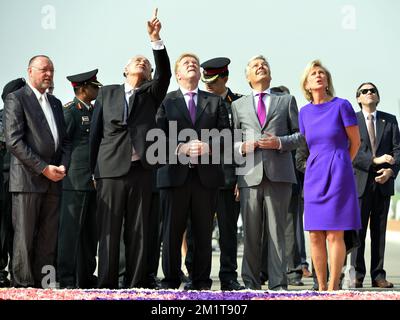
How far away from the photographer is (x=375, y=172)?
10406 mm

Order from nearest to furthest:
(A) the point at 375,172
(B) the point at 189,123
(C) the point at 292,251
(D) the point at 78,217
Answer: (B) the point at 189,123 < (D) the point at 78,217 < (A) the point at 375,172 < (C) the point at 292,251

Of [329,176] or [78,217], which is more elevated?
[329,176]

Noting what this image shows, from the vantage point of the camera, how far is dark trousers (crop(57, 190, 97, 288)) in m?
9.36

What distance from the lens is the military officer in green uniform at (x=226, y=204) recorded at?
945 centimetres

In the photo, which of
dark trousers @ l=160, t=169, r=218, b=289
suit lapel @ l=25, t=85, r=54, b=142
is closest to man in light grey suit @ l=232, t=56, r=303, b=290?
dark trousers @ l=160, t=169, r=218, b=289

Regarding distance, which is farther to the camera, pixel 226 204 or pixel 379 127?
pixel 379 127

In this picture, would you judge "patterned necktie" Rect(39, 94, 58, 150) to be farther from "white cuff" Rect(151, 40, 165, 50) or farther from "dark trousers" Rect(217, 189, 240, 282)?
"dark trousers" Rect(217, 189, 240, 282)

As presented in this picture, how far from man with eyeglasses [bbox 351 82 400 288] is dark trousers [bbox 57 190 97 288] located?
3093mm

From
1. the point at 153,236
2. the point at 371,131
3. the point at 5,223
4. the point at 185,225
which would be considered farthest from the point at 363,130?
the point at 5,223

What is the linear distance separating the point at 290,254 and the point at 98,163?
3.70 metres

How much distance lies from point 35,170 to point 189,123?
5.37 ft

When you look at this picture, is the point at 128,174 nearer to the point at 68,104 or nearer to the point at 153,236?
the point at 153,236

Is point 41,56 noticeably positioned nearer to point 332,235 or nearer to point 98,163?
point 98,163

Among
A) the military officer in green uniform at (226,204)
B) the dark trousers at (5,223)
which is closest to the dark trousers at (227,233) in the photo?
the military officer in green uniform at (226,204)
